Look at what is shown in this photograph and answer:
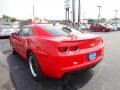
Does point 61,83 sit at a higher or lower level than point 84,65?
lower

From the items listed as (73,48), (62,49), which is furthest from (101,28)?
(62,49)

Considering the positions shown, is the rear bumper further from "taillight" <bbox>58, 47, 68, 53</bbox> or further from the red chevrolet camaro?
"taillight" <bbox>58, 47, 68, 53</bbox>

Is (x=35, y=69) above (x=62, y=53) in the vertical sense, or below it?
below

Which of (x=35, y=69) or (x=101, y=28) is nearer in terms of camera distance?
(x=35, y=69)

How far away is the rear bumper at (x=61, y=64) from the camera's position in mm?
3639

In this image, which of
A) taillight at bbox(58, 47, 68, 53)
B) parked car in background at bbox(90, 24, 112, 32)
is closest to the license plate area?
taillight at bbox(58, 47, 68, 53)

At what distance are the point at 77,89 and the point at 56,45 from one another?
1.10 metres

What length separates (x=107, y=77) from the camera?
4488 mm

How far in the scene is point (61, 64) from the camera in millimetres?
3637

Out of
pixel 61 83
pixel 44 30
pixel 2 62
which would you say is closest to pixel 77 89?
pixel 61 83

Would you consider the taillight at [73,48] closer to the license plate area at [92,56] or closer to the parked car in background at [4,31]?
the license plate area at [92,56]

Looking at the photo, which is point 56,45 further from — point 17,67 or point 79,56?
point 17,67

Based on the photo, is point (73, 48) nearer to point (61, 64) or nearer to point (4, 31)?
point (61, 64)

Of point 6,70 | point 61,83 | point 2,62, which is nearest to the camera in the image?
point 61,83
